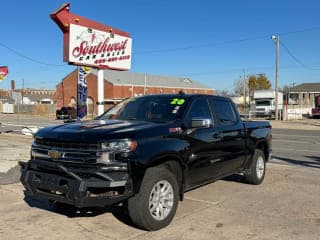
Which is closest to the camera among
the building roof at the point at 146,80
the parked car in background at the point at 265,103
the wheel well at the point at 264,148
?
A: the wheel well at the point at 264,148

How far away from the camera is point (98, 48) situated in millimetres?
14727

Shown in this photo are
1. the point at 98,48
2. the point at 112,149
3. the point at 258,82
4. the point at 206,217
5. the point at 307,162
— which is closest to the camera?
the point at 112,149

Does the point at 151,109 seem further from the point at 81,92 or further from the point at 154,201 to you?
the point at 81,92

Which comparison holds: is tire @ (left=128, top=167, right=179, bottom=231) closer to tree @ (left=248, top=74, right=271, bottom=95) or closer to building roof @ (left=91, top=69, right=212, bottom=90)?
building roof @ (left=91, top=69, right=212, bottom=90)

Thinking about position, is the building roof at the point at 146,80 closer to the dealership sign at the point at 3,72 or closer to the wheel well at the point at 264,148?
the dealership sign at the point at 3,72

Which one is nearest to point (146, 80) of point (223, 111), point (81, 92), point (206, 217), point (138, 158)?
point (81, 92)

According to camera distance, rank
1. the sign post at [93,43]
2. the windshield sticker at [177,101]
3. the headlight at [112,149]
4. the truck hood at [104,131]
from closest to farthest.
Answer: the headlight at [112,149] → the truck hood at [104,131] → the windshield sticker at [177,101] → the sign post at [93,43]

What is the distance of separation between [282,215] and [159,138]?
2.27 m

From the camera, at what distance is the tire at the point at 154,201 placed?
16.4 ft

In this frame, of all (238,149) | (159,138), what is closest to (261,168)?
(238,149)

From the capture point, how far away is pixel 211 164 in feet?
20.9

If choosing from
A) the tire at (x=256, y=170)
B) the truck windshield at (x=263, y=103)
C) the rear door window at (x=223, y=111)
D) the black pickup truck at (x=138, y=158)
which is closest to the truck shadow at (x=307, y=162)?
the tire at (x=256, y=170)

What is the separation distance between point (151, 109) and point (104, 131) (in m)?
1.42

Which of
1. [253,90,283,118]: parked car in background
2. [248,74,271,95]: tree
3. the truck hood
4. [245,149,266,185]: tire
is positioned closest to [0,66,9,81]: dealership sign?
[245,149,266,185]: tire
